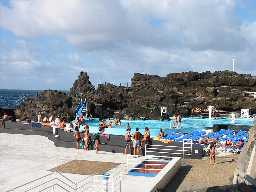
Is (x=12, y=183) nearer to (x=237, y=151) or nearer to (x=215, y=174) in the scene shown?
(x=215, y=174)

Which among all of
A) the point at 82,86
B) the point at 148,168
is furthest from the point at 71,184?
the point at 82,86

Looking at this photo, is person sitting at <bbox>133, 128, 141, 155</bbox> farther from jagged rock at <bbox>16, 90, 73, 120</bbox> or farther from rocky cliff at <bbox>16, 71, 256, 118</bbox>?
rocky cliff at <bbox>16, 71, 256, 118</bbox>

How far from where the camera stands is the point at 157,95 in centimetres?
5612


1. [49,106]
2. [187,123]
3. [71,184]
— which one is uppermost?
[49,106]

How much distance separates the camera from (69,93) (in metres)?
56.4

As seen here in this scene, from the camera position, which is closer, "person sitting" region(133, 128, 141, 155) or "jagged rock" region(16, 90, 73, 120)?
"person sitting" region(133, 128, 141, 155)

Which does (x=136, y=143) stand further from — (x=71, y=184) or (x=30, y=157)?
(x=71, y=184)

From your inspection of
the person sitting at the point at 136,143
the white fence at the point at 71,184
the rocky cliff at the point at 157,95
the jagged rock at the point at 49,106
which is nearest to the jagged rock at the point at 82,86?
the rocky cliff at the point at 157,95

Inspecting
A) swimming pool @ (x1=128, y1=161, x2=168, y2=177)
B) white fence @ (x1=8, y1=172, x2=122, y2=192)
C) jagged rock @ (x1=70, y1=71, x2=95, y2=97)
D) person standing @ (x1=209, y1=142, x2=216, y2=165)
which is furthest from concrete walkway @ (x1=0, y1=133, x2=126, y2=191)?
jagged rock @ (x1=70, y1=71, x2=95, y2=97)

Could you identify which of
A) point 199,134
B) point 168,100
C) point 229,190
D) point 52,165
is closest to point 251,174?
point 229,190

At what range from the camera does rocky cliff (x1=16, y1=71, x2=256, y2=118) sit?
50969 millimetres

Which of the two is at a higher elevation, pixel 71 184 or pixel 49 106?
pixel 49 106

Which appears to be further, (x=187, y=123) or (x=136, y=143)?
(x=187, y=123)

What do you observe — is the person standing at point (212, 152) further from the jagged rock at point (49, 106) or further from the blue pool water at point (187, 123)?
the jagged rock at point (49, 106)
